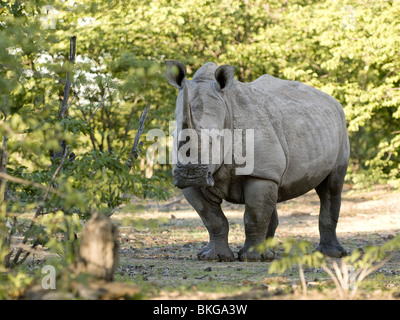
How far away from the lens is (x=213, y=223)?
792 centimetres

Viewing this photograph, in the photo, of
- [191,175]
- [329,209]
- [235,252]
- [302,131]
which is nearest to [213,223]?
[235,252]

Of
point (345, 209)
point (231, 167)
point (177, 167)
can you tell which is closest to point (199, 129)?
point (177, 167)

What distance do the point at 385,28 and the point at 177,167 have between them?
12084mm

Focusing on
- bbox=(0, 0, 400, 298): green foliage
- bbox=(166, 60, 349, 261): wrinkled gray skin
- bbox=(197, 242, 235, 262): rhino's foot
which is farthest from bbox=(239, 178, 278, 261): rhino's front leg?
bbox=(0, 0, 400, 298): green foliage

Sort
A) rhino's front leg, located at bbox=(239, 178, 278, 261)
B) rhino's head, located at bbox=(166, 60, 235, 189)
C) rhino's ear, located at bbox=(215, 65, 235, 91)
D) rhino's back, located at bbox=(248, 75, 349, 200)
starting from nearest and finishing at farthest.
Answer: rhino's head, located at bbox=(166, 60, 235, 189) → rhino's ear, located at bbox=(215, 65, 235, 91) → rhino's front leg, located at bbox=(239, 178, 278, 261) → rhino's back, located at bbox=(248, 75, 349, 200)

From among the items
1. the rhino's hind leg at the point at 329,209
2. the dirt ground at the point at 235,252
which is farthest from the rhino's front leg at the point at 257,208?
the rhino's hind leg at the point at 329,209

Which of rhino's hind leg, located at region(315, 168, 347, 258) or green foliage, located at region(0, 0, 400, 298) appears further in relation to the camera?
green foliage, located at region(0, 0, 400, 298)

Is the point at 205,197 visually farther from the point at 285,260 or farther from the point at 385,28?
the point at 385,28

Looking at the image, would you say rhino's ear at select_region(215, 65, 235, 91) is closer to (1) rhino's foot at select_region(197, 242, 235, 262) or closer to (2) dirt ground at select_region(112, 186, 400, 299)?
(2) dirt ground at select_region(112, 186, 400, 299)

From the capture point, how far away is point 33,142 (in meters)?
5.04

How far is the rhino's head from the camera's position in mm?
6672

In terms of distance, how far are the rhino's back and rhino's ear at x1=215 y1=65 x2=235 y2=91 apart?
2.36 ft

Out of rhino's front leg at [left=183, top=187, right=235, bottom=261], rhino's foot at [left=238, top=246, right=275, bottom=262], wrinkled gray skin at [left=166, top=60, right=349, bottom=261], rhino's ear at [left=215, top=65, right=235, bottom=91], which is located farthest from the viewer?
rhino's front leg at [left=183, top=187, right=235, bottom=261]

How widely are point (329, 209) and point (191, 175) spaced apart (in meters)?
3.11
